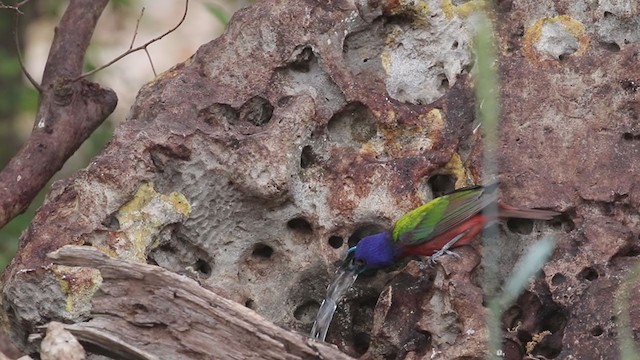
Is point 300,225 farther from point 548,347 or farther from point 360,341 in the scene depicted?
point 548,347

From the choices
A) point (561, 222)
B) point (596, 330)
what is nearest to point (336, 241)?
point (561, 222)

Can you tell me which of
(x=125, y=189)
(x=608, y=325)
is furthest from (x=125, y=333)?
(x=608, y=325)

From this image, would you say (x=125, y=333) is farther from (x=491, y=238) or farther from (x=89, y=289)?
(x=491, y=238)

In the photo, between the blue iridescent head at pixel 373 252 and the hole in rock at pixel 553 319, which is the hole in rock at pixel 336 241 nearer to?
the blue iridescent head at pixel 373 252

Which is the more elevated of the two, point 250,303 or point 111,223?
point 111,223

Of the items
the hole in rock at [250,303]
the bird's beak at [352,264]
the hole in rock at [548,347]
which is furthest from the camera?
the hole in rock at [250,303]

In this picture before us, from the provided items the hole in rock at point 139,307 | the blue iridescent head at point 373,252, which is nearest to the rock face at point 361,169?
the blue iridescent head at point 373,252
